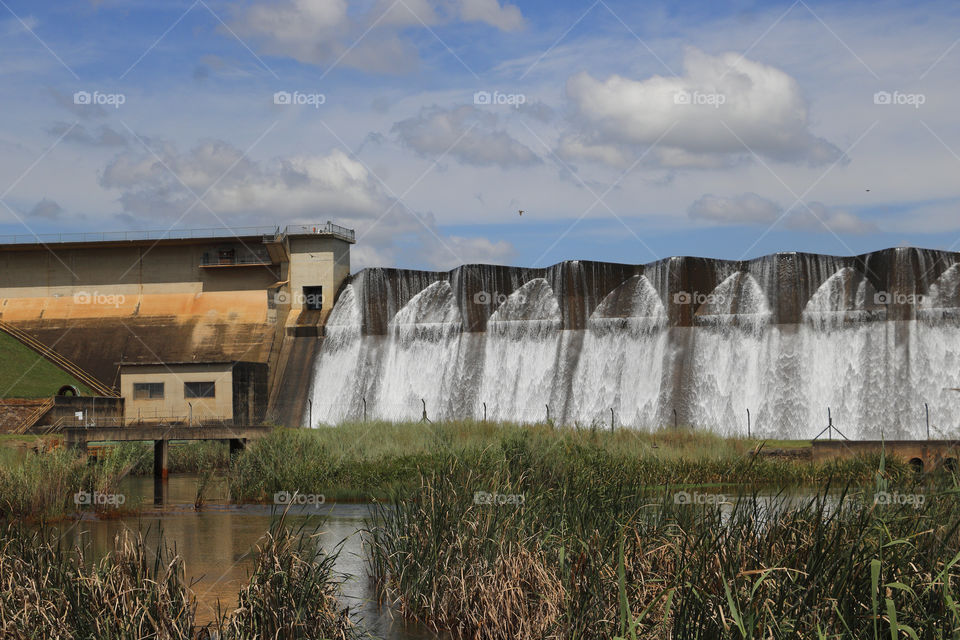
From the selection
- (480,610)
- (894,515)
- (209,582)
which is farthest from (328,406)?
(894,515)

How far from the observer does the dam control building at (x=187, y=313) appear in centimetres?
4094

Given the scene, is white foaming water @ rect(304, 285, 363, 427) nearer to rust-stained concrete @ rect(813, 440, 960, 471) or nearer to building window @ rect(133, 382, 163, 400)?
building window @ rect(133, 382, 163, 400)

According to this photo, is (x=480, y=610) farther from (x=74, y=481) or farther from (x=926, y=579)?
(x=74, y=481)

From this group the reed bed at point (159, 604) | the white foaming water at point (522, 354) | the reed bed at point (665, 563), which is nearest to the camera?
the reed bed at point (665, 563)

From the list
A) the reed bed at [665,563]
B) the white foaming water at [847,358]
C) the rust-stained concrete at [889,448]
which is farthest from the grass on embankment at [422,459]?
the white foaming water at [847,358]

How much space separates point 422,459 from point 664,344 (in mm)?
18980

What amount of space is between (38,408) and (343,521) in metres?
22.6

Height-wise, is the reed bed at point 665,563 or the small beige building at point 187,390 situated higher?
the small beige building at point 187,390

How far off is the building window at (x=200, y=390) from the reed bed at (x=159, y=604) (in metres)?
33.5

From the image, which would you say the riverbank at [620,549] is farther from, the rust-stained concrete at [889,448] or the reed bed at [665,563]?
the rust-stained concrete at [889,448]

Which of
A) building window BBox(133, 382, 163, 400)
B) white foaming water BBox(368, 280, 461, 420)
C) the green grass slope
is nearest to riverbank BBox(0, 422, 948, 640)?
white foaming water BBox(368, 280, 461, 420)

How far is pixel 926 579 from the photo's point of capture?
19.2ft

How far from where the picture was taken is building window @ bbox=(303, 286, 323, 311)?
46781mm

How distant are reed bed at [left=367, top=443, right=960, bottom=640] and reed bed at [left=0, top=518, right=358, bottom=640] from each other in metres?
1.56
